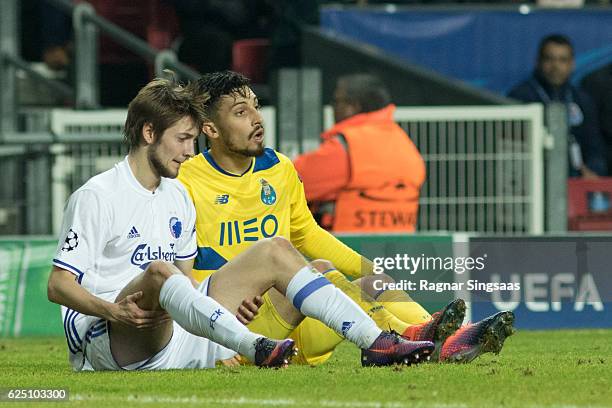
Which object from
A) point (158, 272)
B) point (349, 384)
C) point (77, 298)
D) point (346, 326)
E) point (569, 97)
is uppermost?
point (569, 97)

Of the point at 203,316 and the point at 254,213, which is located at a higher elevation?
the point at 254,213

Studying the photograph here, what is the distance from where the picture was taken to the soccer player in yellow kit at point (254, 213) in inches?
307

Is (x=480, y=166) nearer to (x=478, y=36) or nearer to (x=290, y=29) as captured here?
(x=478, y=36)

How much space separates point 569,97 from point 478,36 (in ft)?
3.13

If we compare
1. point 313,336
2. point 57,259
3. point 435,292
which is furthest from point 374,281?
point 435,292

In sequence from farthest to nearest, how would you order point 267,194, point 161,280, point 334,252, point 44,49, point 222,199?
point 44,49 → point 334,252 → point 267,194 → point 222,199 → point 161,280

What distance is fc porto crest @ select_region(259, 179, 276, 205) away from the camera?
8125mm

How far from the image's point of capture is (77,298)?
7.02 meters

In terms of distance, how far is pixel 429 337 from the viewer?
7438 millimetres

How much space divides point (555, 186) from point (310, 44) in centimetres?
236

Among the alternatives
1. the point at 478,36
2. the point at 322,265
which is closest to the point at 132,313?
the point at 322,265

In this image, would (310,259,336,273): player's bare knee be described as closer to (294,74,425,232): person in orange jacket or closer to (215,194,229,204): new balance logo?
(215,194,229,204): new balance logo

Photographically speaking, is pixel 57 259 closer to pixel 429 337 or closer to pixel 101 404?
pixel 101 404

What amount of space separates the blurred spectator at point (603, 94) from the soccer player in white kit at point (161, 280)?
7303 millimetres
